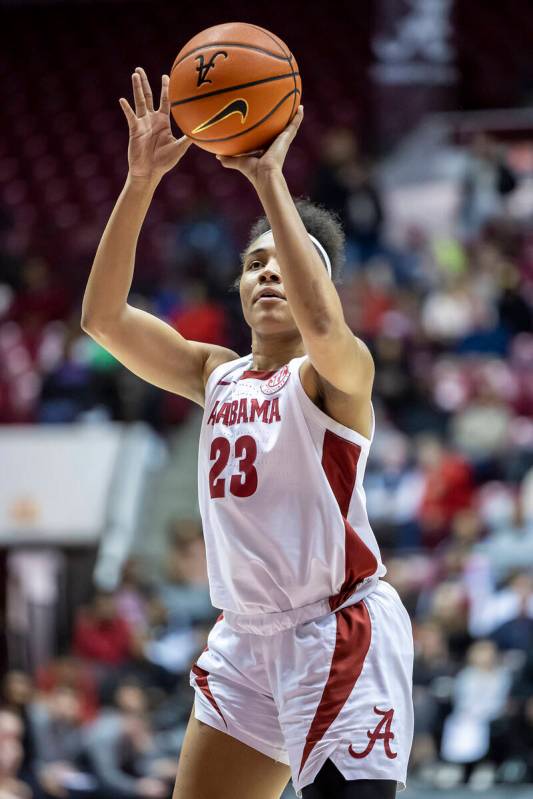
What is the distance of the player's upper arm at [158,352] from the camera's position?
362 centimetres

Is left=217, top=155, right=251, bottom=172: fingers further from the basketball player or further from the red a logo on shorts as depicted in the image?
the red a logo on shorts

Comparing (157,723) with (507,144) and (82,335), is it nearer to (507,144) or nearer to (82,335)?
(82,335)

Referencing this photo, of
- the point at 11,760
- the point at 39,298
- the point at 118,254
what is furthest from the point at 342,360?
the point at 39,298

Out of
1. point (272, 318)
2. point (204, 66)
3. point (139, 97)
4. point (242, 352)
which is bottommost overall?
point (242, 352)

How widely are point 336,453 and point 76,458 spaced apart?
25.5 feet

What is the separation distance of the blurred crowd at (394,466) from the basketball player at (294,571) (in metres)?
4.16

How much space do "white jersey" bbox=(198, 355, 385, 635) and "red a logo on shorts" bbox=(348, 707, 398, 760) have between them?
292mm

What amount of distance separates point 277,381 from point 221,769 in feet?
3.31

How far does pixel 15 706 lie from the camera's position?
8.19m

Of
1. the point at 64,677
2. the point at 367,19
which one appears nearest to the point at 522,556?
the point at 64,677

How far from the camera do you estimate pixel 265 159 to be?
126 inches

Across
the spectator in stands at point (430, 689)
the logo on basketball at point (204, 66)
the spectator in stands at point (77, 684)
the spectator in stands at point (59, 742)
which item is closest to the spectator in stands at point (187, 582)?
the spectator in stands at point (77, 684)

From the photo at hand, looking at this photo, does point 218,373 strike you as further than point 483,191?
No

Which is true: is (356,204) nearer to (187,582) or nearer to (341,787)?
(187,582)
